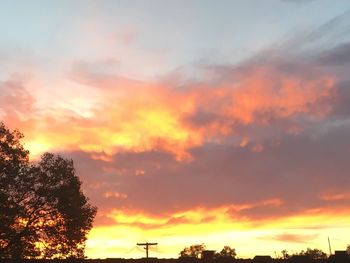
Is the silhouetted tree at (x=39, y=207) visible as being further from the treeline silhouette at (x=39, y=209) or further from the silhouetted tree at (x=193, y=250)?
the silhouetted tree at (x=193, y=250)

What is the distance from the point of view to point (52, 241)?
45.8 meters

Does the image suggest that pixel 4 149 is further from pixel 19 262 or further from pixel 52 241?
pixel 19 262

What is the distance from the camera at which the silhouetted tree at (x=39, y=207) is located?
4416 centimetres

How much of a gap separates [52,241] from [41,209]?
9.78 ft

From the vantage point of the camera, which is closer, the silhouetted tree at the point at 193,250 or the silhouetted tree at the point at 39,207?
the silhouetted tree at the point at 39,207

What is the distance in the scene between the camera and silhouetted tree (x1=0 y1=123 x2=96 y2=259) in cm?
4416

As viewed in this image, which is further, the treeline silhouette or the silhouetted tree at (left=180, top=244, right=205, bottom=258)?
the silhouetted tree at (left=180, top=244, right=205, bottom=258)

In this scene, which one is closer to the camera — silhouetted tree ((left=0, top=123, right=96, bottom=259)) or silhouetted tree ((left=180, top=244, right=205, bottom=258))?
silhouetted tree ((left=0, top=123, right=96, bottom=259))

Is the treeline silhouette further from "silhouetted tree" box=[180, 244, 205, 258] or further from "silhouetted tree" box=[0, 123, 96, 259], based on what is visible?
"silhouetted tree" box=[180, 244, 205, 258]

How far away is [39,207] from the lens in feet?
150

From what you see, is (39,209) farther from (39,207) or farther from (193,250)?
(193,250)

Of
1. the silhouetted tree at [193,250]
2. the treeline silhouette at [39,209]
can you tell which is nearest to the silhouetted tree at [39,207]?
the treeline silhouette at [39,209]

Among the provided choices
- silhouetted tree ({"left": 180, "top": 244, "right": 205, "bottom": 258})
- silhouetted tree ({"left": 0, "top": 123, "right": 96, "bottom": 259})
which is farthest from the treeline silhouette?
silhouetted tree ({"left": 180, "top": 244, "right": 205, "bottom": 258})

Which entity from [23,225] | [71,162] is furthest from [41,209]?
[71,162]
